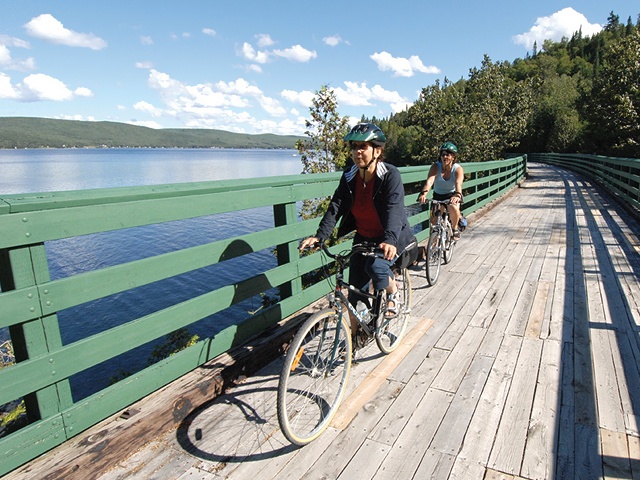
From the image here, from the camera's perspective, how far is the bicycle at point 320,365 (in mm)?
2773

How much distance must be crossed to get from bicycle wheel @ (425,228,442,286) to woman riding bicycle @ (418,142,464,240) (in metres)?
0.52

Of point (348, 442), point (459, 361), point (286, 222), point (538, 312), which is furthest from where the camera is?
point (538, 312)

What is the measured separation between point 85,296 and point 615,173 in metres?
17.2

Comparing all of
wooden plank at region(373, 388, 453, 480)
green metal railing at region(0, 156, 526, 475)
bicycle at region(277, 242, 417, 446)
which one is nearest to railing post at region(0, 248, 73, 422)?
green metal railing at region(0, 156, 526, 475)

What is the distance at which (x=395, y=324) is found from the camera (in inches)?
174

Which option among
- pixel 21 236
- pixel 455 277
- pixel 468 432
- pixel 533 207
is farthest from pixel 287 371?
pixel 533 207

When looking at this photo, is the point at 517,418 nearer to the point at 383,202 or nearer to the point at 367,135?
the point at 383,202

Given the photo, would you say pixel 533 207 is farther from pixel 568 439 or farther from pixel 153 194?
pixel 153 194

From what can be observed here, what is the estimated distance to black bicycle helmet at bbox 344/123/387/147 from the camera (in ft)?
10.3

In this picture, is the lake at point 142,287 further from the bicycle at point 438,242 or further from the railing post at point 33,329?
the railing post at point 33,329

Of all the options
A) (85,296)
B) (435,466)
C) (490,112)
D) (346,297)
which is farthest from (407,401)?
(490,112)

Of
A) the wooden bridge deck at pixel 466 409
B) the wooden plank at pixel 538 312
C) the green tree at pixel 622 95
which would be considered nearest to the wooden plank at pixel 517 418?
the wooden bridge deck at pixel 466 409

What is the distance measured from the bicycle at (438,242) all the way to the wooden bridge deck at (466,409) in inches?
17.7

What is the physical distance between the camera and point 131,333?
2768mm
